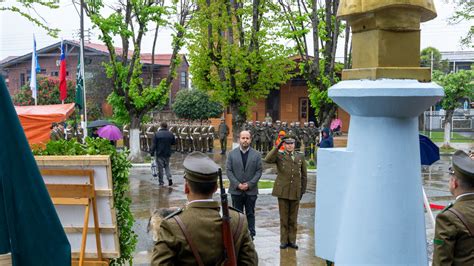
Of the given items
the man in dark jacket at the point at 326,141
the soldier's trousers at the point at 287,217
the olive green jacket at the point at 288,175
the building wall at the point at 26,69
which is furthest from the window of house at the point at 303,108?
the soldier's trousers at the point at 287,217

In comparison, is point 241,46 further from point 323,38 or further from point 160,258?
point 160,258

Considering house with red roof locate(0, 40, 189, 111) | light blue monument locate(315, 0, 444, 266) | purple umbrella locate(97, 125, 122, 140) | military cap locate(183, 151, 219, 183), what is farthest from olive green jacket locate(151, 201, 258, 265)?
house with red roof locate(0, 40, 189, 111)

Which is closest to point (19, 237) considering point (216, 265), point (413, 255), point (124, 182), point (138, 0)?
point (216, 265)

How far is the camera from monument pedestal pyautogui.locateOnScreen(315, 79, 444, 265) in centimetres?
297

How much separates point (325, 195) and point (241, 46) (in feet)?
55.2

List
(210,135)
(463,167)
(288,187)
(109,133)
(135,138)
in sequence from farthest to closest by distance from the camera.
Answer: (210,135)
(135,138)
(109,133)
(288,187)
(463,167)

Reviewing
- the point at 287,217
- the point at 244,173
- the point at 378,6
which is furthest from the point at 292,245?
the point at 378,6

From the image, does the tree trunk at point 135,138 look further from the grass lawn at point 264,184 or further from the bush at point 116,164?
the bush at point 116,164

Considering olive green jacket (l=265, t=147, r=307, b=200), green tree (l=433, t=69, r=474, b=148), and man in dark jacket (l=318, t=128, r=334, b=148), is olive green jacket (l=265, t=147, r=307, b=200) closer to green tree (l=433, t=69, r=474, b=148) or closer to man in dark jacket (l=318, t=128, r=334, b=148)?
man in dark jacket (l=318, t=128, r=334, b=148)

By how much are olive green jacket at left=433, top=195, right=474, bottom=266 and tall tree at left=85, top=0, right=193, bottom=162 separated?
16.9 m

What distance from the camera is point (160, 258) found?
287 centimetres

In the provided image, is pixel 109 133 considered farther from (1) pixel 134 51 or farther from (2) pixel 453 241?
(2) pixel 453 241

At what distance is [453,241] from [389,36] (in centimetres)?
130

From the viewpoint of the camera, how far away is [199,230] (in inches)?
116
